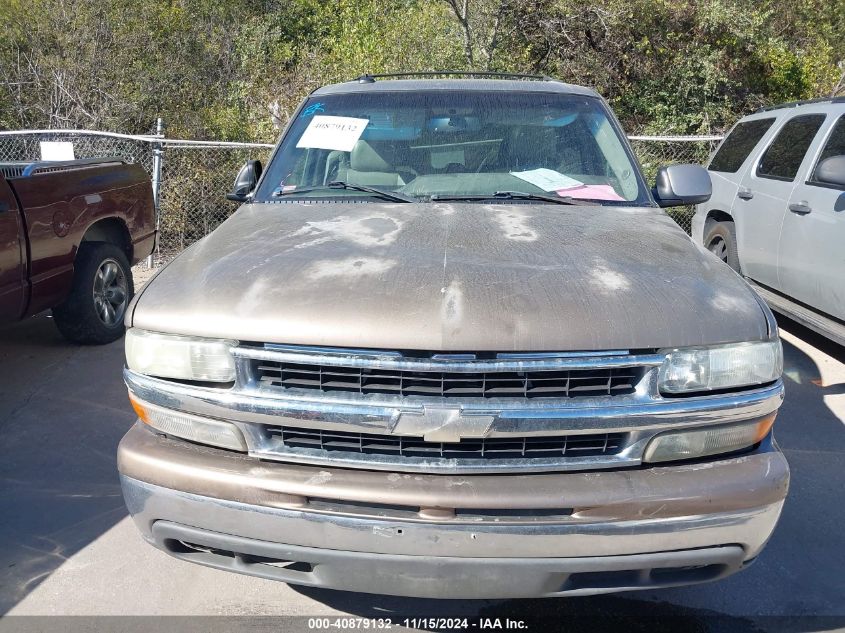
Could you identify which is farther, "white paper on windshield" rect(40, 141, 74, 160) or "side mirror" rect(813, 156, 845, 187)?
"white paper on windshield" rect(40, 141, 74, 160)

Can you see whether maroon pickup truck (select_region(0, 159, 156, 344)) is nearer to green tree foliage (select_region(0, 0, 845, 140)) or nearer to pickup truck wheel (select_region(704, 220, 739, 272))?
pickup truck wheel (select_region(704, 220, 739, 272))

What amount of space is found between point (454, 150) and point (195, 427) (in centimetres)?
195

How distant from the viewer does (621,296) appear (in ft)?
8.36

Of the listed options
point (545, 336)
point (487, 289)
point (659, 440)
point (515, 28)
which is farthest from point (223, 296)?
point (515, 28)

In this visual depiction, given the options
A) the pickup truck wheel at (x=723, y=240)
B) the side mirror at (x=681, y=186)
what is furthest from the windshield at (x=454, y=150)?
the pickup truck wheel at (x=723, y=240)

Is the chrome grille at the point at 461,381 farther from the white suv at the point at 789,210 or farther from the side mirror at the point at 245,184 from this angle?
the white suv at the point at 789,210

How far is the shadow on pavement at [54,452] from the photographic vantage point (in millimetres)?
3494

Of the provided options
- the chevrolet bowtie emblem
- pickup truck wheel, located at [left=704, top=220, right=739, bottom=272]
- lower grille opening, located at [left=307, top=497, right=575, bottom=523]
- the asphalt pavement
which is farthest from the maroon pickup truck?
pickup truck wheel, located at [left=704, top=220, right=739, bottom=272]

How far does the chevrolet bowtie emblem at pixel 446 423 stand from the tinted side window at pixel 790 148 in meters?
4.94

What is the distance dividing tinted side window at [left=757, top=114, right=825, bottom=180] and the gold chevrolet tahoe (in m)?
4.16

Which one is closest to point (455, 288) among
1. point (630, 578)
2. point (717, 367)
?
point (717, 367)

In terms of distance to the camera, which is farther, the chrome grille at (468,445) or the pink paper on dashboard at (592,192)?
the pink paper on dashboard at (592,192)

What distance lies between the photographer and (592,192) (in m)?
3.73

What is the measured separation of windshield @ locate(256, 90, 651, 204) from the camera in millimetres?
3760
